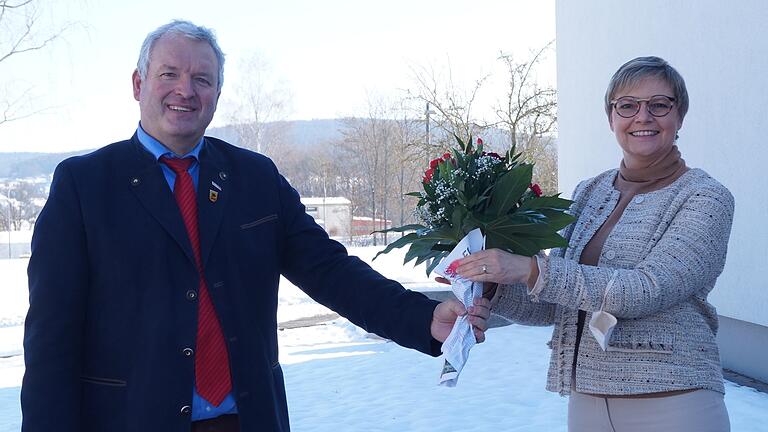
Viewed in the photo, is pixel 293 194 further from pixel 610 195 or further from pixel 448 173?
pixel 610 195

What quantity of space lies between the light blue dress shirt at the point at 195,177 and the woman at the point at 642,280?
2.58ft

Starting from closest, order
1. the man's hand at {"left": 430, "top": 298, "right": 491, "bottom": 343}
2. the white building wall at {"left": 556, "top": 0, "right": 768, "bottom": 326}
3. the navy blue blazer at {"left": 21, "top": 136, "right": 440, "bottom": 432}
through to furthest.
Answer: the navy blue blazer at {"left": 21, "top": 136, "right": 440, "bottom": 432}, the man's hand at {"left": 430, "top": 298, "right": 491, "bottom": 343}, the white building wall at {"left": 556, "top": 0, "right": 768, "bottom": 326}

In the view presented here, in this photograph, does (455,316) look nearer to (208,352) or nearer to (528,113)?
(208,352)

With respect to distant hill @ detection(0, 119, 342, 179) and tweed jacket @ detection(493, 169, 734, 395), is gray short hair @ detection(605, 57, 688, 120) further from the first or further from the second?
distant hill @ detection(0, 119, 342, 179)

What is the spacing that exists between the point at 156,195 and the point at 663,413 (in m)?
1.63

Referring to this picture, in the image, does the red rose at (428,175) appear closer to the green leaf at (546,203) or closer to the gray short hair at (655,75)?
the green leaf at (546,203)

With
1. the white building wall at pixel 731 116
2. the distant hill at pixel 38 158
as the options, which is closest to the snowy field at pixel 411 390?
the white building wall at pixel 731 116

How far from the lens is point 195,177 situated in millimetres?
2281

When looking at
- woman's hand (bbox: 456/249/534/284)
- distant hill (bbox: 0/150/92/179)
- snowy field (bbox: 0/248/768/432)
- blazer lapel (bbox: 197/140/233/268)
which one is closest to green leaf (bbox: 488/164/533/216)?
woman's hand (bbox: 456/249/534/284)

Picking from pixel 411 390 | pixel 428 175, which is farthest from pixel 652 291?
pixel 411 390

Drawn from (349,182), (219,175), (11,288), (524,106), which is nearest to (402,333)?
(219,175)

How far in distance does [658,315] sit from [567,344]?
32 centimetres

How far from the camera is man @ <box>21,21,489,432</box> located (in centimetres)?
198

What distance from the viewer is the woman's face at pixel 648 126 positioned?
240cm
